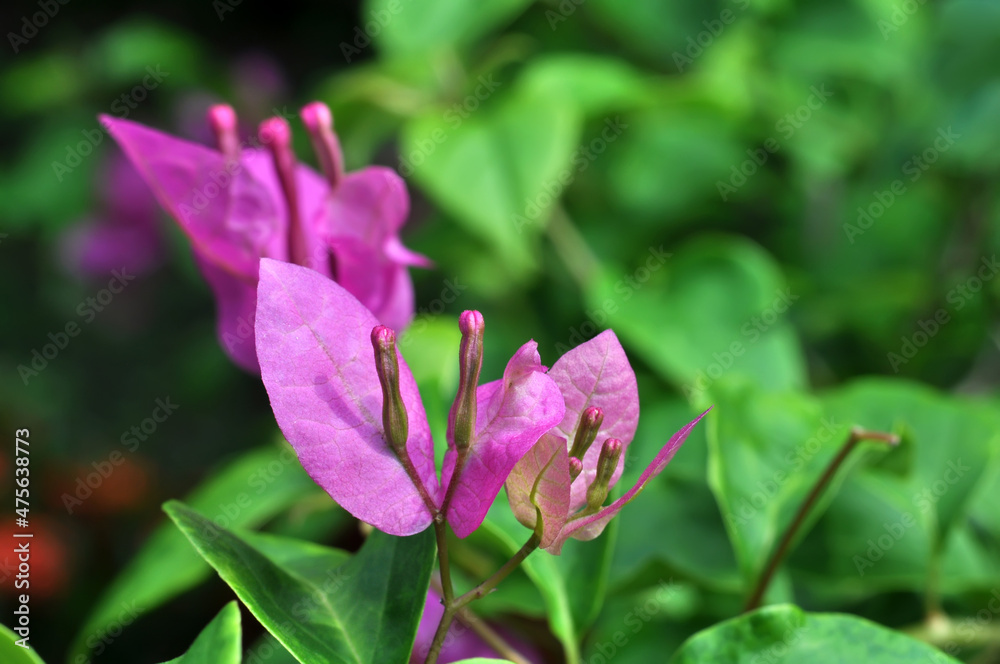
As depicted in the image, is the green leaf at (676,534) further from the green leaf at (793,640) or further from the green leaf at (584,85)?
the green leaf at (584,85)

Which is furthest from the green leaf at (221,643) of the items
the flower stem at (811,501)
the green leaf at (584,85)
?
the green leaf at (584,85)

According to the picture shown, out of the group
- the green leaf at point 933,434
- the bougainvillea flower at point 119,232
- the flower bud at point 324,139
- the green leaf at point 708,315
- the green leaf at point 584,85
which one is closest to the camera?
the flower bud at point 324,139

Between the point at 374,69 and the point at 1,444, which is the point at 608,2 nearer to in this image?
the point at 374,69

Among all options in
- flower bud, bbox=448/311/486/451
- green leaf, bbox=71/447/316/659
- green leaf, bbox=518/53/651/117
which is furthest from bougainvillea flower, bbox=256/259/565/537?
green leaf, bbox=518/53/651/117

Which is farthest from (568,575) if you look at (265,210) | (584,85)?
(584,85)

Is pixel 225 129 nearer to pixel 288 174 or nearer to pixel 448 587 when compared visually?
pixel 288 174
